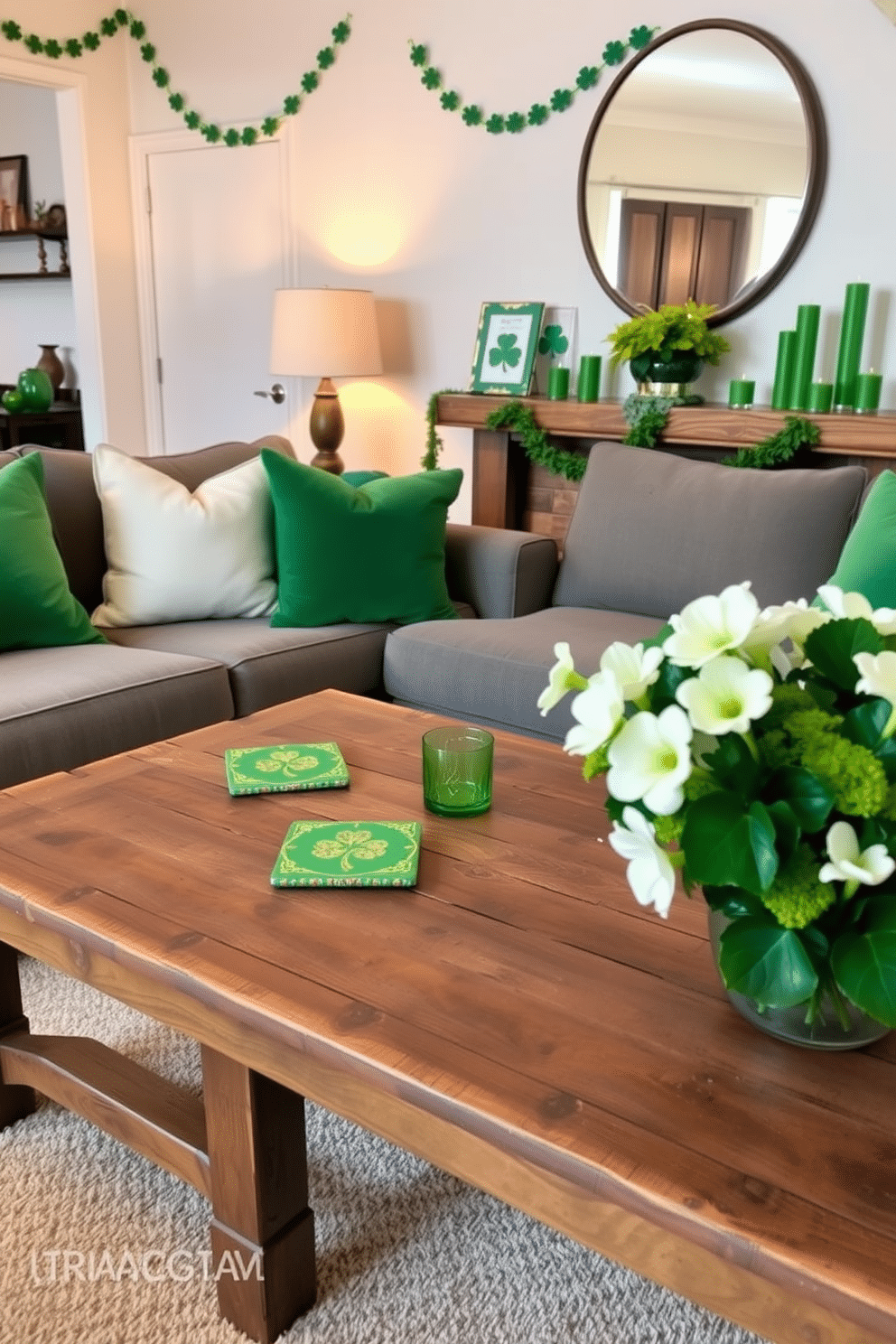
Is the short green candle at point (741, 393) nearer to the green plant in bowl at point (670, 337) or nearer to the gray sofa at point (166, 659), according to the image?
the green plant in bowl at point (670, 337)

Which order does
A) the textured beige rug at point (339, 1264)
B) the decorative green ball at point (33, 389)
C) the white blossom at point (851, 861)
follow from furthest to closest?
1. the decorative green ball at point (33, 389)
2. the textured beige rug at point (339, 1264)
3. the white blossom at point (851, 861)

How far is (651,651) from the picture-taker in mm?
906

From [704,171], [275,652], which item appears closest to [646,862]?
[275,652]

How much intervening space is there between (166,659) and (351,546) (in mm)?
588

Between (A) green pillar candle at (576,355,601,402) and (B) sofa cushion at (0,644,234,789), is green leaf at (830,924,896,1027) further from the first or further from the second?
(A) green pillar candle at (576,355,601,402)

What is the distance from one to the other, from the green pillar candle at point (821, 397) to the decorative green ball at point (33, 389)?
3.80 m

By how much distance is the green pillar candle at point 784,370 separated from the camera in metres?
3.07

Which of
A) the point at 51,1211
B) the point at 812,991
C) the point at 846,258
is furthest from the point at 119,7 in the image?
the point at 812,991

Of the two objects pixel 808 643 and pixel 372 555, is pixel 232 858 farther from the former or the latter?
pixel 372 555

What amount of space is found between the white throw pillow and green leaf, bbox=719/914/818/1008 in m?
2.12

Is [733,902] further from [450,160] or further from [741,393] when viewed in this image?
[450,160]

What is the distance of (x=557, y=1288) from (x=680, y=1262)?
1.98 feet

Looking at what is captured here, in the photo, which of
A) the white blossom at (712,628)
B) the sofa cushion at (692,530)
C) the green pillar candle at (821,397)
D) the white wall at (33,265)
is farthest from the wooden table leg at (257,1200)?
the white wall at (33,265)

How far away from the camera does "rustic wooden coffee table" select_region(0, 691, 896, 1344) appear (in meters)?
0.82
